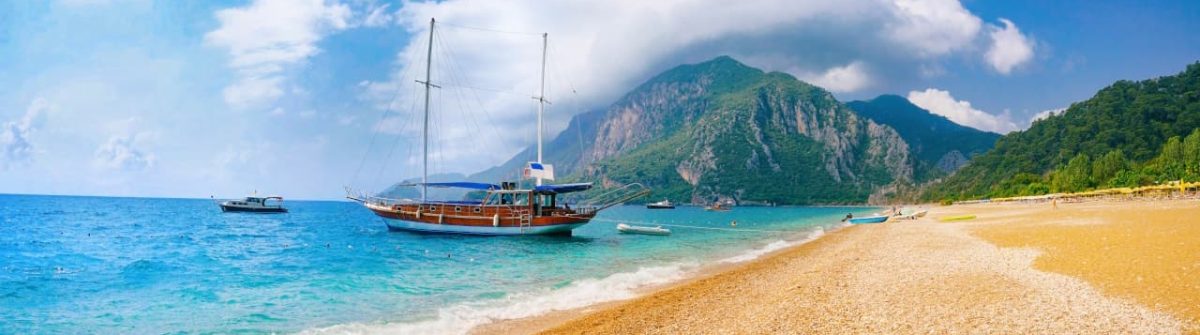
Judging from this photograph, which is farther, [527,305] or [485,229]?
[485,229]

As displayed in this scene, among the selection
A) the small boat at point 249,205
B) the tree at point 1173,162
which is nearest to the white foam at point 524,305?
the tree at point 1173,162

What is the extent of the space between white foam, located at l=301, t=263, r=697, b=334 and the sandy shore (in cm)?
77

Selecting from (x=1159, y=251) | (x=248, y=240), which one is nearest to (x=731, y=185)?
(x=248, y=240)

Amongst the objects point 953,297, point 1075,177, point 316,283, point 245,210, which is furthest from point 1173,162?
point 245,210

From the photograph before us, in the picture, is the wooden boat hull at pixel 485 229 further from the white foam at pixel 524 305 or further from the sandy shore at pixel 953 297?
the sandy shore at pixel 953 297

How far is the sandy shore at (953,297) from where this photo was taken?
8.03 m

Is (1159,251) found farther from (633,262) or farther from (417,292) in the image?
A: (417,292)

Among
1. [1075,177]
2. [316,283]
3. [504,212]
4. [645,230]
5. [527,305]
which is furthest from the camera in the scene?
[1075,177]

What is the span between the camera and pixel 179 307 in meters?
14.7

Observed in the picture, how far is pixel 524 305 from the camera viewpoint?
14141 mm

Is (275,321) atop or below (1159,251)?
below

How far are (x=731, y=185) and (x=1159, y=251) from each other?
7428 inches

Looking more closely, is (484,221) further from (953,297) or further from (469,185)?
(953,297)

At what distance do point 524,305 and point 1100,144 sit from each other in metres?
128
